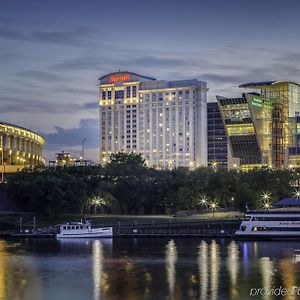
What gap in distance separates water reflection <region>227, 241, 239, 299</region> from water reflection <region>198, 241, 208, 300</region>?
11.1 ft

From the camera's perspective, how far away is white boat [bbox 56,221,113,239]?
15775 cm

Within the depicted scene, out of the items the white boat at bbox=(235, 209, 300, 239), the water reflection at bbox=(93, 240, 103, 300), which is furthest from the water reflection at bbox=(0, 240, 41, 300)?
the white boat at bbox=(235, 209, 300, 239)

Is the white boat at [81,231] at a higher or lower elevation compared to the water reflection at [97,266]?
higher

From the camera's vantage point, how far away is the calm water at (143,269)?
91669mm

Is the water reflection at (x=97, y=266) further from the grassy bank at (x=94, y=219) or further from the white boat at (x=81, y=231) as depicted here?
the grassy bank at (x=94, y=219)

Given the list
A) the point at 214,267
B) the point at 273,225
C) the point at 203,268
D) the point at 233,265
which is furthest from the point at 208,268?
the point at 273,225

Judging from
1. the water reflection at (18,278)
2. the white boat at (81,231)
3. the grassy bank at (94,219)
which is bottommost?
the water reflection at (18,278)

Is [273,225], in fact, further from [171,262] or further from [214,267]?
A: [214,267]

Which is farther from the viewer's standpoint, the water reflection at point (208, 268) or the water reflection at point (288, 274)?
the water reflection at point (288, 274)

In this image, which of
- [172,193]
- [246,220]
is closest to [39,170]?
[172,193]

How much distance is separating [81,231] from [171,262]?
45446 mm

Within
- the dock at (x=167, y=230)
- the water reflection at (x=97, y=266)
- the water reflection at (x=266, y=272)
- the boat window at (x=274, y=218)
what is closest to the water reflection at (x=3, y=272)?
the water reflection at (x=97, y=266)

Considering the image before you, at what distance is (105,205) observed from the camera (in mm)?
196125

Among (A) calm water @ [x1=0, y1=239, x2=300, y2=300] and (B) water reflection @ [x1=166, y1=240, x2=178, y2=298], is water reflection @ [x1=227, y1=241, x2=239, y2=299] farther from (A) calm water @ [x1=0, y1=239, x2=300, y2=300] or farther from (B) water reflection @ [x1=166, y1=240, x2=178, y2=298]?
(B) water reflection @ [x1=166, y1=240, x2=178, y2=298]
